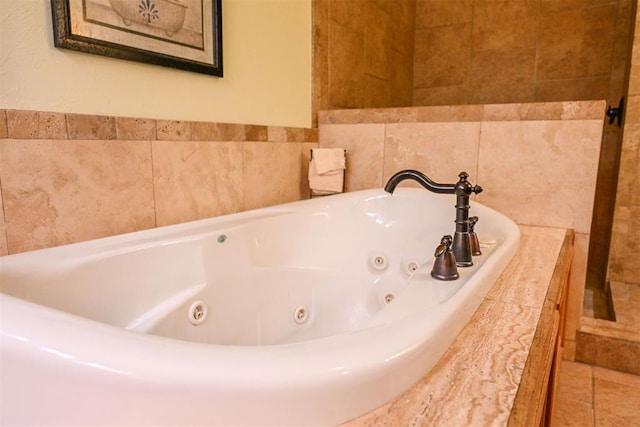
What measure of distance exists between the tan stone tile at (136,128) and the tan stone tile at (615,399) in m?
1.71

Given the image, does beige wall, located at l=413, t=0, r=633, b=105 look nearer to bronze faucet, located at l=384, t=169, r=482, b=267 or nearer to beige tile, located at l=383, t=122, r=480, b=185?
beige tile, located at l=383, t=122, r=480, b=185

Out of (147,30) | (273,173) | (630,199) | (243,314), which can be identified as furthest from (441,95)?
(243,314)

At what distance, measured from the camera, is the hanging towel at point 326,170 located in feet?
6.17

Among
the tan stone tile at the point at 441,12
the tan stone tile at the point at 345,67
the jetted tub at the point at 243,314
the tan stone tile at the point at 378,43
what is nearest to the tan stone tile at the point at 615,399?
the jetted tub at the point at 243,314

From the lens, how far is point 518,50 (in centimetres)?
288

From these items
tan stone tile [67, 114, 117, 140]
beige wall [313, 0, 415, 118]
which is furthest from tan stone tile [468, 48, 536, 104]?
tan stone tile [67, 114, 117, 140]

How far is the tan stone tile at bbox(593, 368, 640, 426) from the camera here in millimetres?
1350

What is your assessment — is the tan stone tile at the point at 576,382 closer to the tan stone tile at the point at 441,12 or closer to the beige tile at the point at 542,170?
the beige tile at the point at 542,170

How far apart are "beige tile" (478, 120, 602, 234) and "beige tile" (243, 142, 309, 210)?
814mm

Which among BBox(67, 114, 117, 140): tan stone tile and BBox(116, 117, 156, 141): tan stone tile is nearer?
BBox(67, 114, 117, 140): tan stone tile

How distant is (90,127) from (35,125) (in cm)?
13

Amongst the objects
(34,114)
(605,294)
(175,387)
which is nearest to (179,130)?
(34,114)

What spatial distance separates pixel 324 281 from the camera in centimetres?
152

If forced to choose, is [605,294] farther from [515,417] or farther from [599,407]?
[515,417]
